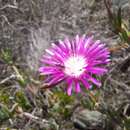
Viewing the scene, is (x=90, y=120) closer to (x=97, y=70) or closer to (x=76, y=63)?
(x=76, y=63)

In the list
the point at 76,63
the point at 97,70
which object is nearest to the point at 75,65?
the point at 76,63

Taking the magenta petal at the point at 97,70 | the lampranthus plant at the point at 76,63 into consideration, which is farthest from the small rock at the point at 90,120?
the magenta petal at the point at 97,70

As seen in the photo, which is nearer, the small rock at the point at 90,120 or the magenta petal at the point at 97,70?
the magenta petal at the point at 97,70

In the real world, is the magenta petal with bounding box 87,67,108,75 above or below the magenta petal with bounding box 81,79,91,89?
above

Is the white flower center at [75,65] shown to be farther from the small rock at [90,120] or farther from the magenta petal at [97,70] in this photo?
the small rock at [90,120]

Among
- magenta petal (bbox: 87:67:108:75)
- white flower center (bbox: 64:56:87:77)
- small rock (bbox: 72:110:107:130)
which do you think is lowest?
small rock (bbox: 72:110:107:130)

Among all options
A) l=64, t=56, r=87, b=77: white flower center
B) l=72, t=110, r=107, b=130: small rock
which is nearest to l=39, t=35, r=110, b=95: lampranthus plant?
l=64, t=56, r=87, b=77: white flower center

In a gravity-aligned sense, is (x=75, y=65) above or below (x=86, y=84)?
above

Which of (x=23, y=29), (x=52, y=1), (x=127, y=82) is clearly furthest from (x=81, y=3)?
(x=127, y=82)

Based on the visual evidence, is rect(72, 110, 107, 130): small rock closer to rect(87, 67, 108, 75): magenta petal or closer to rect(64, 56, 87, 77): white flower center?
rect(64, 56, 87, 77): white flower center
